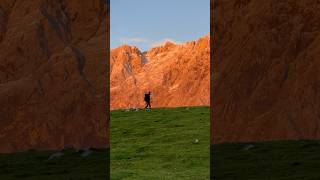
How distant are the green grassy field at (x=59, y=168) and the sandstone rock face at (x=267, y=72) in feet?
54.7

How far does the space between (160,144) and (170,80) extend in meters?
106

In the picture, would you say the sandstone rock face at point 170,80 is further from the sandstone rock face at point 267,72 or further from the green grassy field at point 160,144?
the green grassy field at point 160,144

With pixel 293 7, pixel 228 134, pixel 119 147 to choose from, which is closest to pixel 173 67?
pixel 293 7

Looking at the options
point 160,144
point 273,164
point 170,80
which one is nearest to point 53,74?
point 160,144

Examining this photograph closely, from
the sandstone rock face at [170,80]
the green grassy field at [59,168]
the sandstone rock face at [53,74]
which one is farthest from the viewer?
the sandstone rock face at [170,80]

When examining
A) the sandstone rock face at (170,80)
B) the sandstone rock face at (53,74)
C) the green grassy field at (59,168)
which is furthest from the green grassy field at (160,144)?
the sandstone rock face at (170,80)

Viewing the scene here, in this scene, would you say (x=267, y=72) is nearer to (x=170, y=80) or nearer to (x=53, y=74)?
(x=53, y=74)

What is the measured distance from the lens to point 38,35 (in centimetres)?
7025

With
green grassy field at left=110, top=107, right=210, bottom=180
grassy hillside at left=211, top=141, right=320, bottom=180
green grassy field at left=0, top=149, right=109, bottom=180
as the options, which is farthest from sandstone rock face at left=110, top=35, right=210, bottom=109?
green grassy field at left=0, top=149, right=109, bottom=180

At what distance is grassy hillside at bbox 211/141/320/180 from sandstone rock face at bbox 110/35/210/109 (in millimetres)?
89711

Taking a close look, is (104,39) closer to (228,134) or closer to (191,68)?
(228,134)

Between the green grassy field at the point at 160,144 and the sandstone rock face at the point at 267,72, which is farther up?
the sandstone rock face at the point at 267,72

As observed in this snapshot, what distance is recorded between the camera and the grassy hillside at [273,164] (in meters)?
25.0

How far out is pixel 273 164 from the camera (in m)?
28.4
